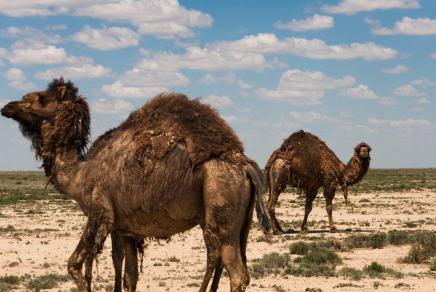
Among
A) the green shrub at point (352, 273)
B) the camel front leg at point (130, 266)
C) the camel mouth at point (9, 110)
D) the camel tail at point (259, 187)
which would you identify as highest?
the camel mouth at point (9, 110)

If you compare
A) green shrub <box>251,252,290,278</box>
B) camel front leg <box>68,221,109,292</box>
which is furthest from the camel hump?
green shrub <box>251,252,290,278</box>

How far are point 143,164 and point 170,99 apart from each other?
40.4 inches

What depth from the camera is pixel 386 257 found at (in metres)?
17.4

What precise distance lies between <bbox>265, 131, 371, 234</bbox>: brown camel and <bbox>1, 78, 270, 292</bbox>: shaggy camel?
13.3m

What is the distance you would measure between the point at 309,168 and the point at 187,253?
617 centimetres

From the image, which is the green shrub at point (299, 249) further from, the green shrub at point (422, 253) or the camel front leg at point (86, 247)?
the camel front leg at point (86, 247)

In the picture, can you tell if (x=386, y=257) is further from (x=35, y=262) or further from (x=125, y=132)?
(x=125, y=132)

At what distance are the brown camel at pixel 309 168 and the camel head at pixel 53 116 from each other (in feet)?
44.0

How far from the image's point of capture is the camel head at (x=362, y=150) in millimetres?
23219

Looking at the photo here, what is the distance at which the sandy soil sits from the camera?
13531mm

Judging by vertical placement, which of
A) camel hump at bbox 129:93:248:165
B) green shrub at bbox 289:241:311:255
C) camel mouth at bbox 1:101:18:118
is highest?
camel mouth at bbox 1:101:18:118

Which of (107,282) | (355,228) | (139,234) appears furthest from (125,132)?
(355,228)

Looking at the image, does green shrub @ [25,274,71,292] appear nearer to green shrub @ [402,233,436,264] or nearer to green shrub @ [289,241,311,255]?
green shrub @ [289,241,311,255]

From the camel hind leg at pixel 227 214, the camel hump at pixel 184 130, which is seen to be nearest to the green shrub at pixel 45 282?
the camel hump at pixel 184 130
